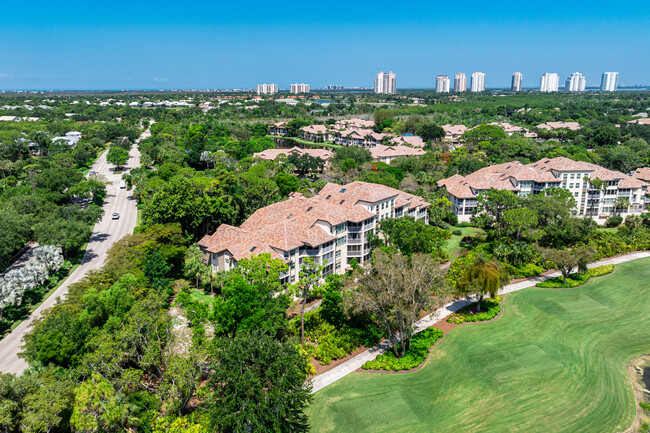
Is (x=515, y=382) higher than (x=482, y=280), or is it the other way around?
(x=482, y=280)

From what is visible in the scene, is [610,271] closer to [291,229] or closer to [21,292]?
[291,229]

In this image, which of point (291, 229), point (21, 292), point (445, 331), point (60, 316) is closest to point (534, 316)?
point (445, 331)

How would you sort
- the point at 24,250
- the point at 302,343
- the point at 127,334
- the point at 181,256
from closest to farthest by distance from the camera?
the point at 127,334 < the point at 302,343 < the point at 181,256 < the point at 24,250

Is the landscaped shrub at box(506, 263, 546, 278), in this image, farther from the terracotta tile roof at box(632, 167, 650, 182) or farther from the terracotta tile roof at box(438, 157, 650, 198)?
the terracotta tile roof at box(632, 167, 650, 182)

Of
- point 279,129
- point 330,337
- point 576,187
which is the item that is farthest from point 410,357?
point 279,129

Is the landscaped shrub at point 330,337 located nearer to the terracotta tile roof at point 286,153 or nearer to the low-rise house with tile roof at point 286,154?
the low-rise house with tile roof at point 286,154

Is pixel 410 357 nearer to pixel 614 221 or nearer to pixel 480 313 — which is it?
pixel 480 313
